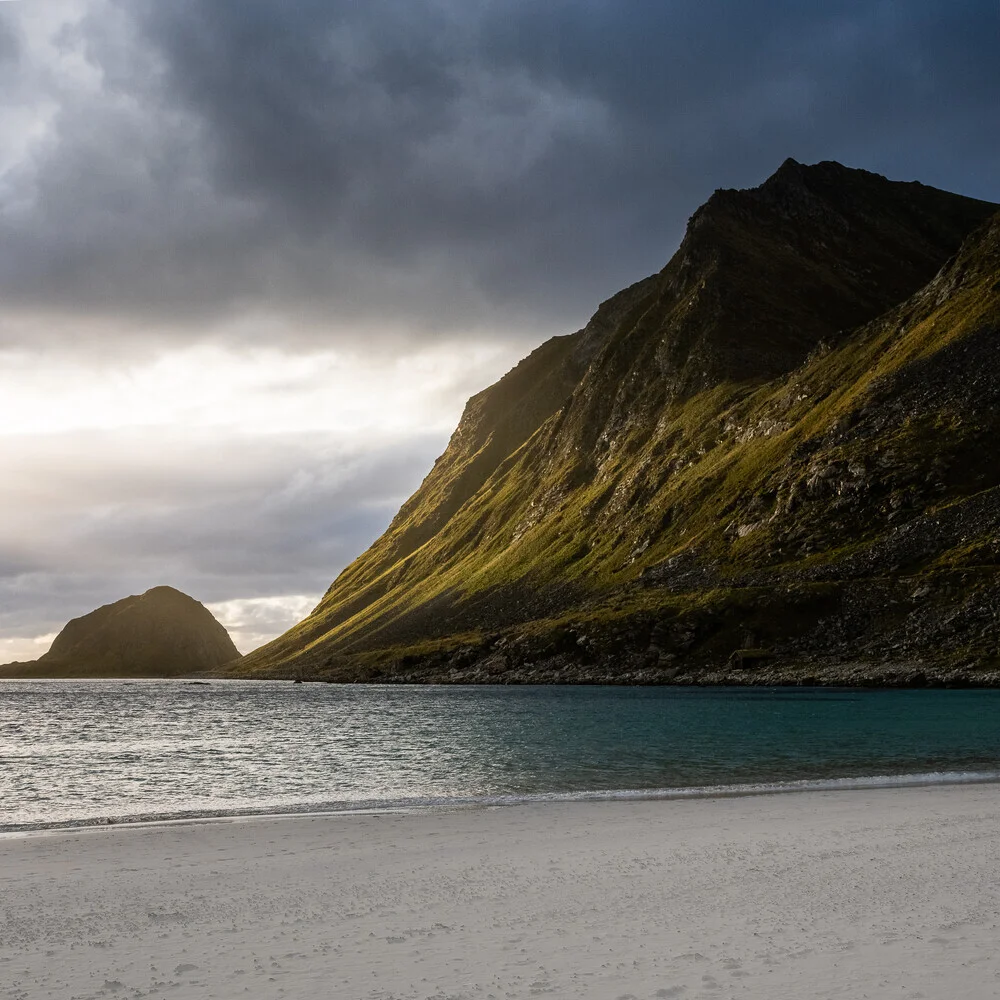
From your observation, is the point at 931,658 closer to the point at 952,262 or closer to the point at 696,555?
the point at 696,555

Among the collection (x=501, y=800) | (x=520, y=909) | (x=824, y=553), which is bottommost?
(x=501, y=800)

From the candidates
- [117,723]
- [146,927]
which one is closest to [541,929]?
[146,927]

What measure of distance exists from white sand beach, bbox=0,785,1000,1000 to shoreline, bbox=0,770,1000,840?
9.09ft

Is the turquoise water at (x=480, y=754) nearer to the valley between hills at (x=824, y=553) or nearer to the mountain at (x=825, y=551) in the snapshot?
the valley between hills at (x=824, y=553)

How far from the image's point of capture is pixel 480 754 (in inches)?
1928

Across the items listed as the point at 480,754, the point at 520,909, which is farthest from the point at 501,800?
the point at 480,754

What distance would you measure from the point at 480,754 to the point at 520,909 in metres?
33.7

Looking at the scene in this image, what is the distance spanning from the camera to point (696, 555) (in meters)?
163

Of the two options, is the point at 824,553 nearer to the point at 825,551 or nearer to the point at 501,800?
the point at 825,551

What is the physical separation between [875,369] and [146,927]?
18057cm

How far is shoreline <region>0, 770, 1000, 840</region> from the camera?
2909cm

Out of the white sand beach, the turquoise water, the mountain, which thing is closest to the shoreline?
the turquoise water

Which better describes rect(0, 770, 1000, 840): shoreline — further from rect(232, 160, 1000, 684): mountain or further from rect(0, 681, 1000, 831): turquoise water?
rect(232, 160, 1000, 684): mountain

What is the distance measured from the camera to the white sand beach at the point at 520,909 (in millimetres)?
11992
